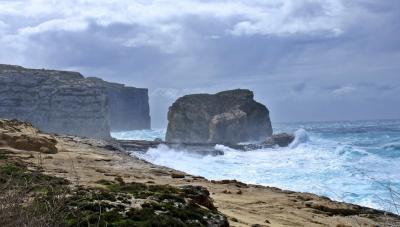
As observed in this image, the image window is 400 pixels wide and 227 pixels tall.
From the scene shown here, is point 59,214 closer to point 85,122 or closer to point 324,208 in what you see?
point 324,208

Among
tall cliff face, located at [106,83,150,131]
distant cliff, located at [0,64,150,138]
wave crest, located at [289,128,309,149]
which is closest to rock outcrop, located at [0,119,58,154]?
wave crest, located at [289,128,309,149]

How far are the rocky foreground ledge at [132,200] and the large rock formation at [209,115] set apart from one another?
8249cm

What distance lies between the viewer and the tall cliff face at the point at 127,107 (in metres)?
167

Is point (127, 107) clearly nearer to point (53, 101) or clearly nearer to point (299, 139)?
point (53, 101)

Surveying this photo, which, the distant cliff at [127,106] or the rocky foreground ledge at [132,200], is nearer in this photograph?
the rocky foreground ledge at [132,200]

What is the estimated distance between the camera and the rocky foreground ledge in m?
5.72

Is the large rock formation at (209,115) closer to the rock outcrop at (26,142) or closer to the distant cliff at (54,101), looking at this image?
the distant cliff at (54,101)

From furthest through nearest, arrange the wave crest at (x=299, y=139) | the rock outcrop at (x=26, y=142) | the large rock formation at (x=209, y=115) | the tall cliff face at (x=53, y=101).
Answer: the large rock formation at (x=209, y=115)
the tall cliff face at (x=53, y=101)
the wave crest at (x=299, y=139)
the rock outcrop at (x=26, y=142)

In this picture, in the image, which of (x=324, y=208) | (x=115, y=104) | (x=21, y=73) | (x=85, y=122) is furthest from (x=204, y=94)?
Result: (x=324, y=208)

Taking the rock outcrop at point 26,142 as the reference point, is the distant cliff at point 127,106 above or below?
above

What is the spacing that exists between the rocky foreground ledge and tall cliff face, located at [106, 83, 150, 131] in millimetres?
142973

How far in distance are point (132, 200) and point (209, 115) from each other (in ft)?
326

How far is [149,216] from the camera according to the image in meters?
9.71

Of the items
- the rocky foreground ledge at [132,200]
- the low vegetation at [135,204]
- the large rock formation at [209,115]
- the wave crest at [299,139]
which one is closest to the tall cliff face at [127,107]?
the large rock formation at [209,115]
